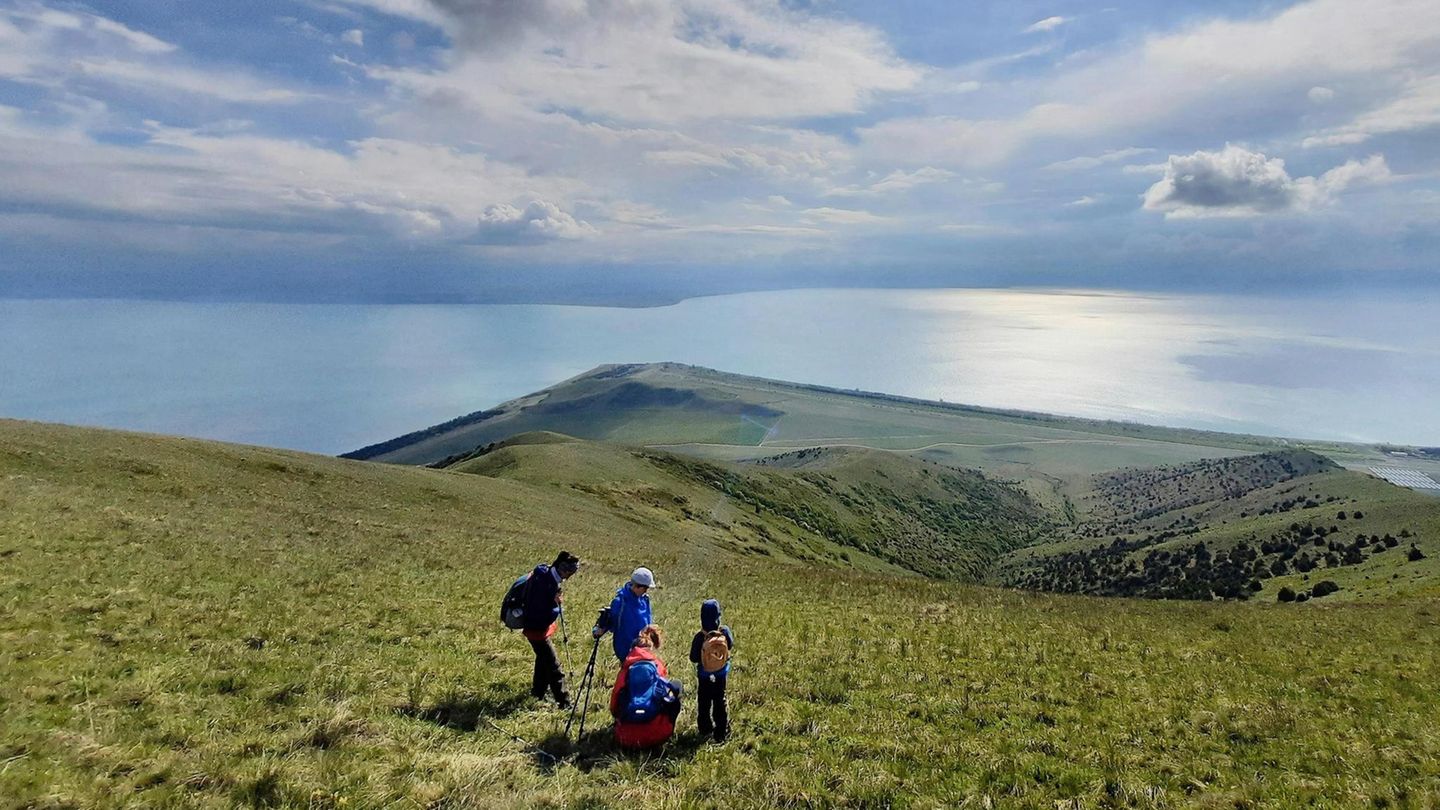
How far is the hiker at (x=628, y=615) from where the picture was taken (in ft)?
31.4

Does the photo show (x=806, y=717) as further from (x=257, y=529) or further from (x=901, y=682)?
(x=257, y=529)

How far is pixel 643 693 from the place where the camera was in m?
9.18

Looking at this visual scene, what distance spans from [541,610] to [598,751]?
246cm

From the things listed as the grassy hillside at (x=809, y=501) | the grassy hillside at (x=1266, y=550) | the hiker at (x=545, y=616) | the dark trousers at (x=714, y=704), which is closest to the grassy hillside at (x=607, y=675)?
the dark trousers at (x=714, y=704)

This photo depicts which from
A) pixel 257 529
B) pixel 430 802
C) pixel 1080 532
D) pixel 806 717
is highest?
pixel 430 802

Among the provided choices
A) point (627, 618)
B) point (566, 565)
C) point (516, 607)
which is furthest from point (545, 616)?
point (627, 618)

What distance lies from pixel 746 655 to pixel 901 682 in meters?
3.62

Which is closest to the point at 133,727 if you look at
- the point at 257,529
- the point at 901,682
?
the point at 901,682

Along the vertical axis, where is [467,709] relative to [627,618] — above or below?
below

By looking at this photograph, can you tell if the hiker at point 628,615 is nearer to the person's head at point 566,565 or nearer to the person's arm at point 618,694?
the person's arm at point 618,694

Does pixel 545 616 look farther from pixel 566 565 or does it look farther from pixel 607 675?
pixel 607 675

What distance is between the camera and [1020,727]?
1157cm

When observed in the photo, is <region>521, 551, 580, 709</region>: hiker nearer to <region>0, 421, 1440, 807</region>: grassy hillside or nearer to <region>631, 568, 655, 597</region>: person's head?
<region>0, 421, 1440, 807</region>: grassy hillside

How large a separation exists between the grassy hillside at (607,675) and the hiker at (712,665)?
1.27 ft
